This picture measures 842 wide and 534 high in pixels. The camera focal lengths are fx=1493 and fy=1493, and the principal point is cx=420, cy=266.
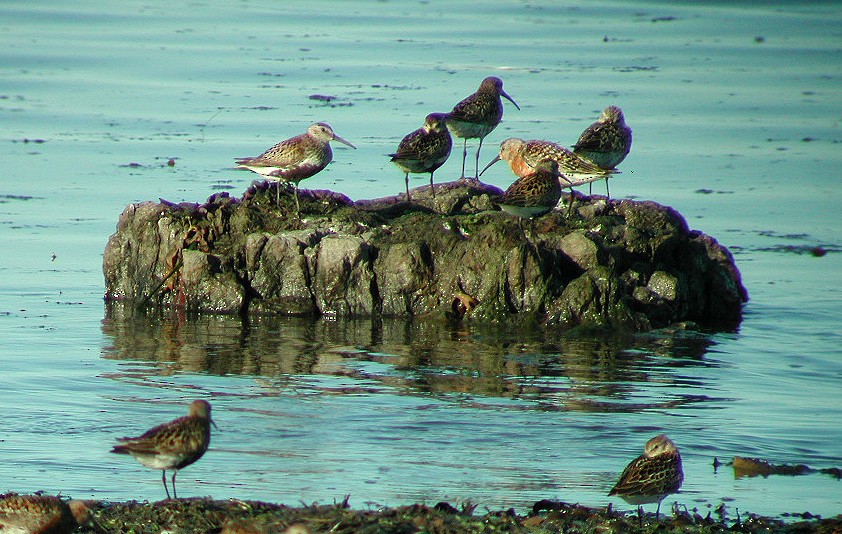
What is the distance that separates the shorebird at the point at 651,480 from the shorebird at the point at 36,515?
2.93 m

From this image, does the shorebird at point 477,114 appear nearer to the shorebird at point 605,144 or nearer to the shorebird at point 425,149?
the shorebird at point 425,149

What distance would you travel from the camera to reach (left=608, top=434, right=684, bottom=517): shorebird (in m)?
8.09

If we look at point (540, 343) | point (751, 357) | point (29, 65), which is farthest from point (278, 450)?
point (29, 65)

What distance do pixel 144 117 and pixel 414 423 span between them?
1492cm

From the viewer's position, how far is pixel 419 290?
14.3m

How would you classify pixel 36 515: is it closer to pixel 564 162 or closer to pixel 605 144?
A: pixel 564 162

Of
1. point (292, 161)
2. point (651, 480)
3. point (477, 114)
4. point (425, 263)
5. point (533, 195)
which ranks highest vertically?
point (477, 114)

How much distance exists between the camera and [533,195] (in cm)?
1378

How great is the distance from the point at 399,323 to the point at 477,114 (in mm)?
3272

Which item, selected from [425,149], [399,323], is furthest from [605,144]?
[399,323]

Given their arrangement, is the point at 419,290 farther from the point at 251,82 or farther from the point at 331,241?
the point at 251,82

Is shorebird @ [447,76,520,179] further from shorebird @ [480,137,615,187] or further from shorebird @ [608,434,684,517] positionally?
shorebird @ [608,434,684,517]

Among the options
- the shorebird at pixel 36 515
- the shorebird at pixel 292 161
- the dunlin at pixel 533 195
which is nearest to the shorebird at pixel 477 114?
the shorebird at pixel 292 161

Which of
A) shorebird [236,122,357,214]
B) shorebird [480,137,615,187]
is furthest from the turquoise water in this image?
shorebird [480,137,615,187]
